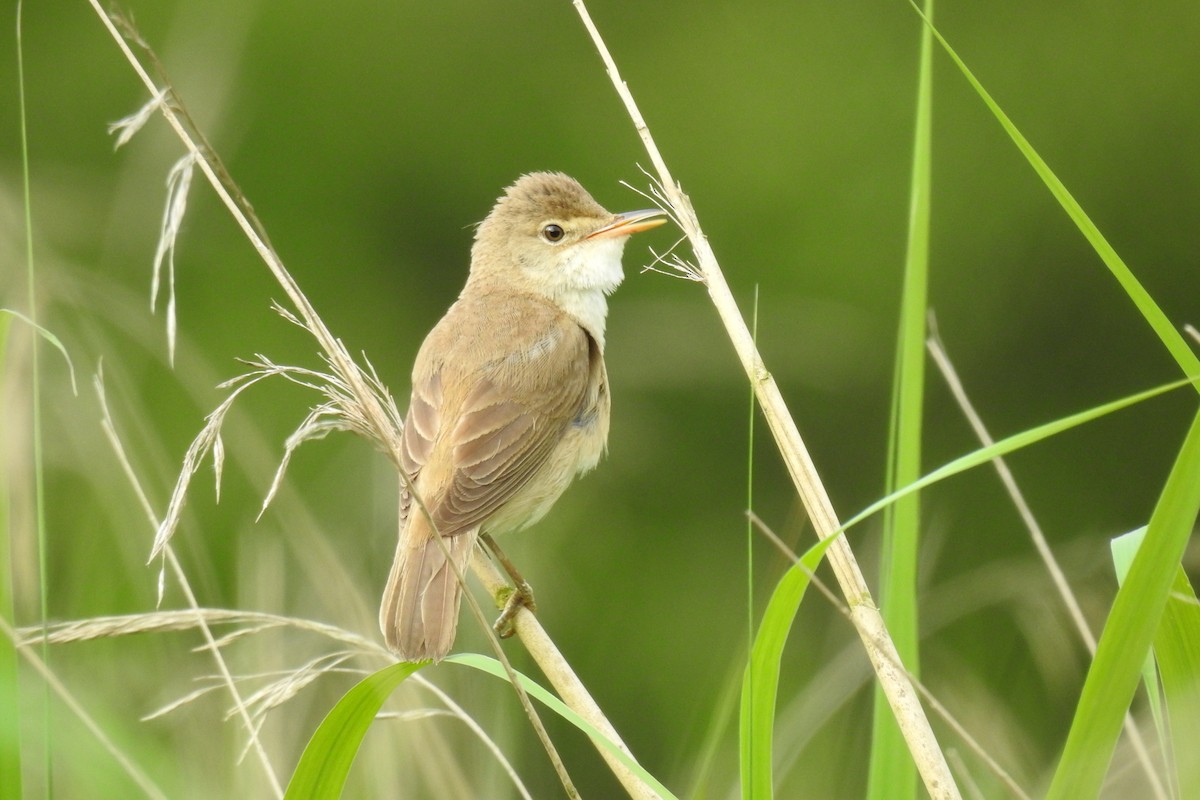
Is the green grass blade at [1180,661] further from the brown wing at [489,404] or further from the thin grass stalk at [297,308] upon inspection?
the brown wing at [489,404]

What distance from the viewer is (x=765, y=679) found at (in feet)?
5.78

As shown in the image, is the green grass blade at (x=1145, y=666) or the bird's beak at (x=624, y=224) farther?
the bird's beak at (x=624, y=224)

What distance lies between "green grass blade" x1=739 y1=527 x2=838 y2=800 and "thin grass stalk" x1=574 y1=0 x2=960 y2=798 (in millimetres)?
119

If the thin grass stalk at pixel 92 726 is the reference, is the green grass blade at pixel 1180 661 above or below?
above

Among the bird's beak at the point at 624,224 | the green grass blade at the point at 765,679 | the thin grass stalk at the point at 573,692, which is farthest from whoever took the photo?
the bird's beak at the point at 624,224

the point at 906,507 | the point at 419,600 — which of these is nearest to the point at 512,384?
the point at 419,600

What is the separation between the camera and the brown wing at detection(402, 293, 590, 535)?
3.45 m

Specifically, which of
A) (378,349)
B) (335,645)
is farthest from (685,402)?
(335,645)

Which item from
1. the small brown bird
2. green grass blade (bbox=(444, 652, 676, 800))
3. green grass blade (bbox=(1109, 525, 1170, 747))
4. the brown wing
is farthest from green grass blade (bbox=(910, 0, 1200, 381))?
the brown wing

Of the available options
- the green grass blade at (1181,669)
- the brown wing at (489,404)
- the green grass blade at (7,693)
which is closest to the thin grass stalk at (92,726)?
the green grass blade at (7,693)

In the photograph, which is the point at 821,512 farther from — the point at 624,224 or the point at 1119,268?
the point at 624,224

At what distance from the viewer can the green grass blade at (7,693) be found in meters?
1.81

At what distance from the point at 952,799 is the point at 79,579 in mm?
2025

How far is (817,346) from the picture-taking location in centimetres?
841
